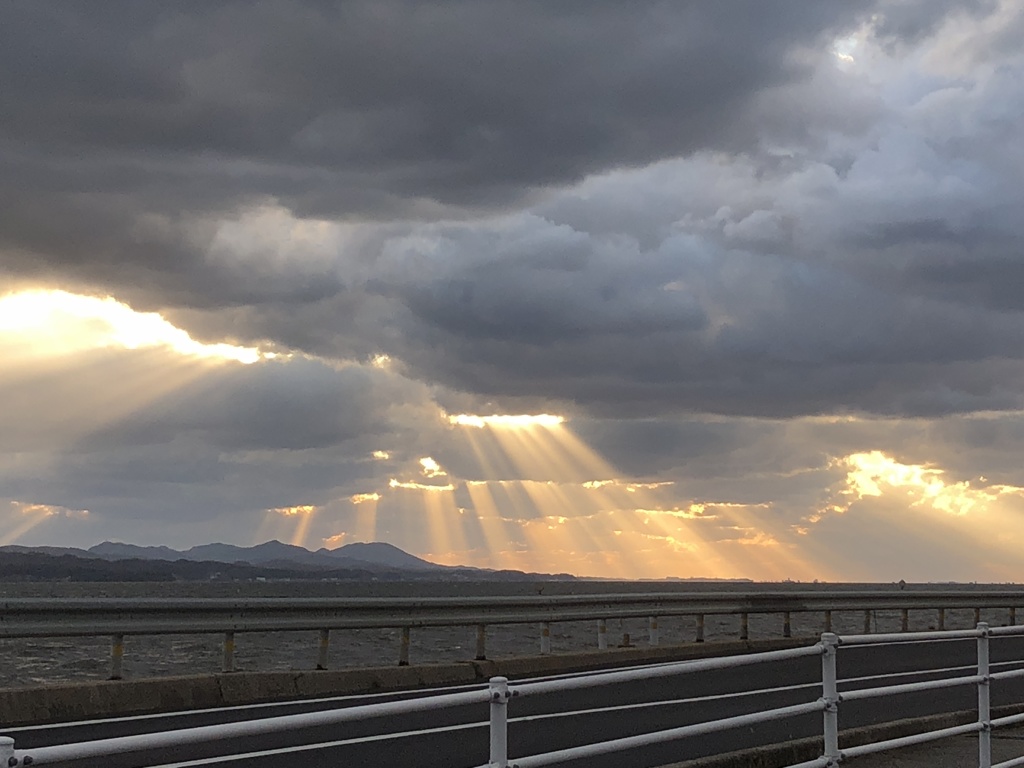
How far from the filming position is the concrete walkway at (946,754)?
12.6 m

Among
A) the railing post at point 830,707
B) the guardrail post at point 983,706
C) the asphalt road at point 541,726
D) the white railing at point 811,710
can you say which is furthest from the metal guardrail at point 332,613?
the guardrail post at point 983,706

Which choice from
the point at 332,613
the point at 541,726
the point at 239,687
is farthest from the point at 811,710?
the point at 332,613

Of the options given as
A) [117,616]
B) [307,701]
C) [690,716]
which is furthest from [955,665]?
[117,616]

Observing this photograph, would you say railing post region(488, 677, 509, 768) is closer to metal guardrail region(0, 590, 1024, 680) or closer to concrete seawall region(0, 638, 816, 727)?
concrete seawall region(0, 638, 816, 727)

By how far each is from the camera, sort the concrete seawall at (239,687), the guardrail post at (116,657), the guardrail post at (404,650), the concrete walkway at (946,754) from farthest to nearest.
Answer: the guardrail post at (404,650), the guardrail post at (116,657), the concrete seawall at (239,687), the concrete walkway at (946,754)

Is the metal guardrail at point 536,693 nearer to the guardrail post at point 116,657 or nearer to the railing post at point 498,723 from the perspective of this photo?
the railing post at point 498,723

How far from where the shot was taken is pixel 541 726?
14.9 metres

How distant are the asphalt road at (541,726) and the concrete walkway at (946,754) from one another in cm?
135

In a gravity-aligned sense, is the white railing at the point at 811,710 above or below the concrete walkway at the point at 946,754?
above

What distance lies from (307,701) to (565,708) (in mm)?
3292

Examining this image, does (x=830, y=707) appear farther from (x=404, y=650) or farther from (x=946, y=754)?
(x=404, y=650)

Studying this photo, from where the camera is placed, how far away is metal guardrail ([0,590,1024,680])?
16422 mm

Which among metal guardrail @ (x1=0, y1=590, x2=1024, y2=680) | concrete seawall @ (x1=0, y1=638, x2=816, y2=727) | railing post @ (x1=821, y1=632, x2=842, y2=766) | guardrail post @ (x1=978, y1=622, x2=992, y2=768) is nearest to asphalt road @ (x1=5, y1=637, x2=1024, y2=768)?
concrete seawall @ (x1=0, y1=638, x2=816, y2=727)

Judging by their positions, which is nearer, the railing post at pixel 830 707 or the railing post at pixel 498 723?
the railing post at pixel 498 723
